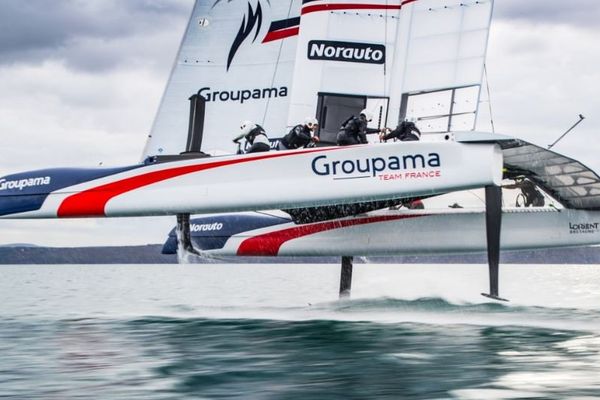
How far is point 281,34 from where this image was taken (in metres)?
10.5

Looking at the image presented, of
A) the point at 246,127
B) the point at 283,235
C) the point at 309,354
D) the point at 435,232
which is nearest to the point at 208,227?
the point at 283,235

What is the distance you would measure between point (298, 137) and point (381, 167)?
109 cm

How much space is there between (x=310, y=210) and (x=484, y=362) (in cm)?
435

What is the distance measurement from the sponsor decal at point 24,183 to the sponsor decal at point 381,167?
253 cm

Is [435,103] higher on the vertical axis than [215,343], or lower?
higher

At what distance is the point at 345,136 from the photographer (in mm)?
8461

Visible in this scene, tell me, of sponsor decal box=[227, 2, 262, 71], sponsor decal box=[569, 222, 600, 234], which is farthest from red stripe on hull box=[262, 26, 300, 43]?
sponsor decal box=[569, 222, 600, 234]

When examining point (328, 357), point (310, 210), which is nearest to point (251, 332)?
point (328, 357)

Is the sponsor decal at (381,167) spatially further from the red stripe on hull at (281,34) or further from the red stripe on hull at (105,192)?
the red stripe on hull at (281,34)

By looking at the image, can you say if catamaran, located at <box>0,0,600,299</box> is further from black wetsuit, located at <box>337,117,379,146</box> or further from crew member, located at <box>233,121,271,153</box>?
black wetsuit, located at <box>337,117,379,146</box>

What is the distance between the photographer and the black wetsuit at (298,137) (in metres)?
8.66

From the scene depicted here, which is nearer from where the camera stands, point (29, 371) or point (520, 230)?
point (29, 371)

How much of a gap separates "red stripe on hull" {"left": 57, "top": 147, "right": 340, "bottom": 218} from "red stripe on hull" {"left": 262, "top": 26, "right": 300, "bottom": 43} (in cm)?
278

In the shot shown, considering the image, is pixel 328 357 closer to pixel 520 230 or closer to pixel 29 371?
pixel 29 371
